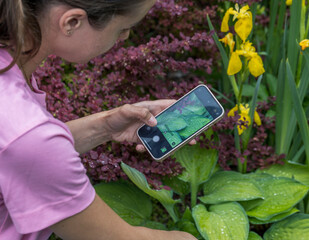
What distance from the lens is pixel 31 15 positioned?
0.86 meters

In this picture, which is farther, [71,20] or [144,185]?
[144,185]

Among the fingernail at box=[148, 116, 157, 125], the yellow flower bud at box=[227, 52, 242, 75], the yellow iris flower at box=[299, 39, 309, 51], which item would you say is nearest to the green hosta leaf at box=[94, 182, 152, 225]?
the fingernail at box=[148, 116, 157, 125]

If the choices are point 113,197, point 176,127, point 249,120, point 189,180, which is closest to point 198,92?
point 176,127

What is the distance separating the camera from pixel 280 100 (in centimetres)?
170

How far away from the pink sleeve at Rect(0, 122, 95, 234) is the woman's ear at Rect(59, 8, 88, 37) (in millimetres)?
232

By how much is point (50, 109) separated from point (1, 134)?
924 mm

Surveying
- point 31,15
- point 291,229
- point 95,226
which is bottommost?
point 291,229

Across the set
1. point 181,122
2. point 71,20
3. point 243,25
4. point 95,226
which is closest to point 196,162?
point 181,122

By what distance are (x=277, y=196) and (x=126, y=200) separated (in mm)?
638

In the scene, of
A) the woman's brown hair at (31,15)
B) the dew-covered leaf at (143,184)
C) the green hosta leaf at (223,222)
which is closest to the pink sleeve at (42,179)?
the woman's brown hair at (31,15)

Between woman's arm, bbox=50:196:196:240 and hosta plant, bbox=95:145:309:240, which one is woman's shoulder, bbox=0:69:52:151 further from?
hosta plant, bbox=95:145:309:240

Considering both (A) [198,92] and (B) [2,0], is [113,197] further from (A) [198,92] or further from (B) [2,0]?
(B) [2,0]

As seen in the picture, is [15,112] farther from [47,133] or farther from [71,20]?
[71,20]

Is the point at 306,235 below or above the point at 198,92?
below
